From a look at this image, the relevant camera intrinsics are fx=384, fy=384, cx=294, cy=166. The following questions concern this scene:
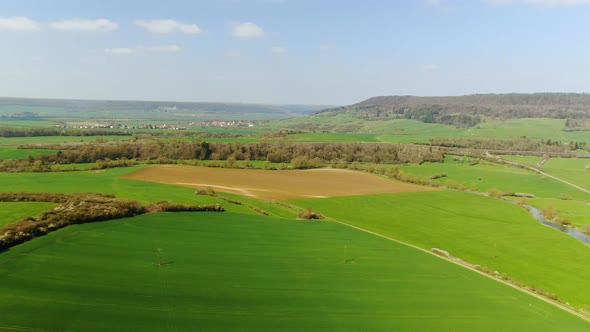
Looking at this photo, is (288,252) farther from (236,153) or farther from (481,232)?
(236,153)

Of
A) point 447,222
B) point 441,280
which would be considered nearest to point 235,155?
point 447,222

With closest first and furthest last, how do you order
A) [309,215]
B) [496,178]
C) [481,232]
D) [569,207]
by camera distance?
[309,215] → [481,232] → [569,207] → [496,178]

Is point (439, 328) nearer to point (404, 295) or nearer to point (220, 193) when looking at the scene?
point (404, 295)

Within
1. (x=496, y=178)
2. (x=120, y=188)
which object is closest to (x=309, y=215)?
(x=120, y=188)

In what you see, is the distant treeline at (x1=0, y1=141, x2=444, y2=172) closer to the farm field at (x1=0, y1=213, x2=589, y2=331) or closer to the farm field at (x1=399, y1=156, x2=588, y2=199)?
the farm field at (x1=399, y1=156, x2=588, y2=199)

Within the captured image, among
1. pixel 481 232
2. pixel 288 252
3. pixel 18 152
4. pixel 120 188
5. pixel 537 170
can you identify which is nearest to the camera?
pixel 288 252

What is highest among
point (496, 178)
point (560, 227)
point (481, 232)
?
point (496, 178)

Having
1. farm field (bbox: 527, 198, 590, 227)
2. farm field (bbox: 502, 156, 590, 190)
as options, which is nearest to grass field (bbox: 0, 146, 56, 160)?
farm field (bbox: 527, 198, 590, 227)

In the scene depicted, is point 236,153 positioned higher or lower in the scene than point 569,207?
higher

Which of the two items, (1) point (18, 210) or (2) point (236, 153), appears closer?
(1) point (18, 210)

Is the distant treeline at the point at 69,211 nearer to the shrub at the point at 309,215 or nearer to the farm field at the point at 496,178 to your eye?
the shrub at the point at 309,215
